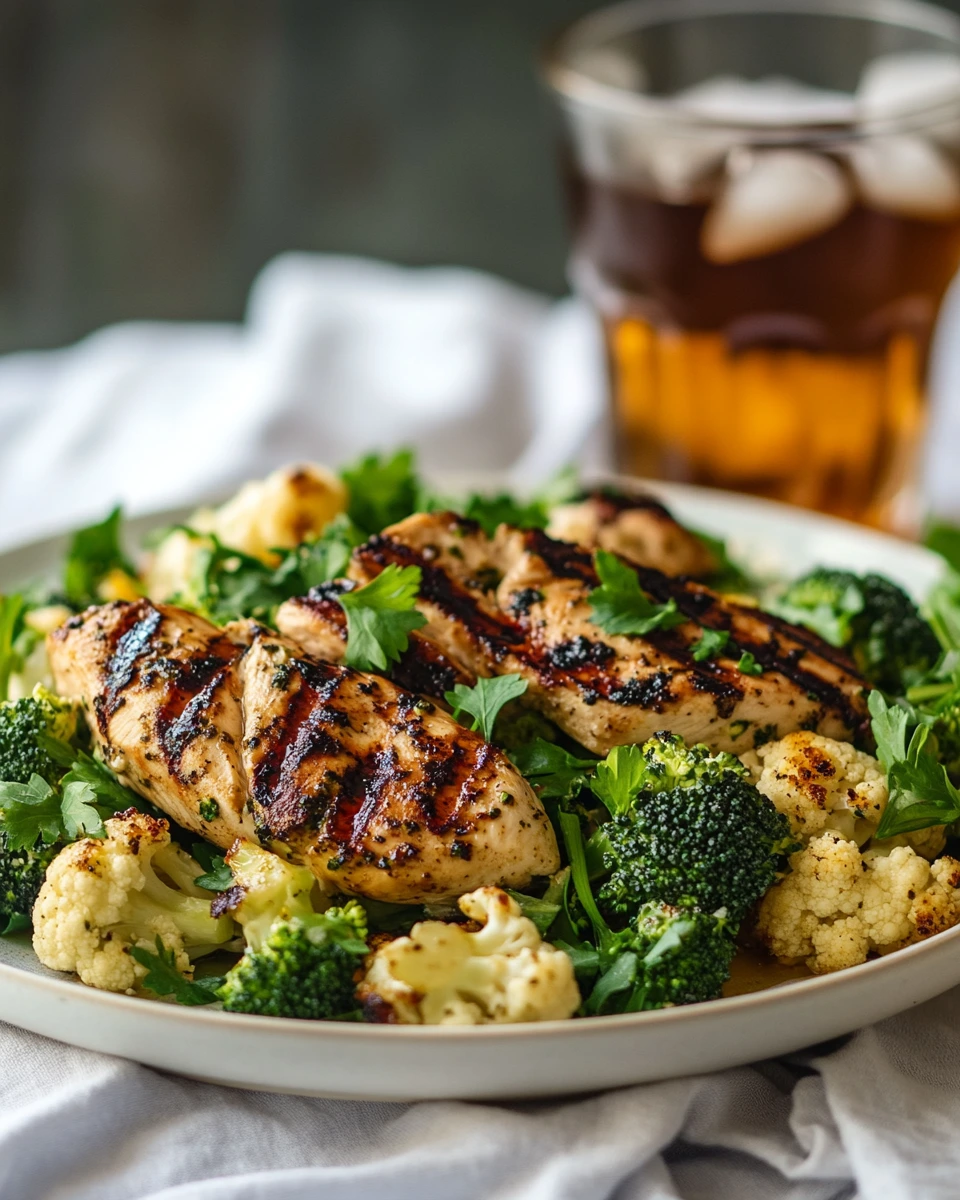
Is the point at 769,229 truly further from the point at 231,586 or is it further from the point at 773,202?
the point at 231,586

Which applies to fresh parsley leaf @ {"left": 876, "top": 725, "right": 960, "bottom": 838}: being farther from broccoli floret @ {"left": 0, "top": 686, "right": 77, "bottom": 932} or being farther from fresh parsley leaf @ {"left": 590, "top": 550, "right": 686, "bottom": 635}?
broccoli floret @ {"left": 0, "top": 686, "right": 77, "bottom": 932}

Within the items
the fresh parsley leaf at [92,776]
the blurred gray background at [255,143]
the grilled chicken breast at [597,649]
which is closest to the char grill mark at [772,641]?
the grilled chicken breast at [597,649]

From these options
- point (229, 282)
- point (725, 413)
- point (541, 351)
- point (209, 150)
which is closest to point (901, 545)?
point (725, 413)

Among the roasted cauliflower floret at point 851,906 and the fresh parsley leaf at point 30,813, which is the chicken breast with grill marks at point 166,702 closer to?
the fresh parsley leaf at point 30,813

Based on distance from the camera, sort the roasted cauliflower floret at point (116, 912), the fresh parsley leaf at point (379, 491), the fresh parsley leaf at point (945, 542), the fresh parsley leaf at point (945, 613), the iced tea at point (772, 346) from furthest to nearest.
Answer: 1. the iced tea at point (772, 346)
2. the fresh parsley leaf at point (945, 542)
3. the fresh parsley leaf at point (379, 491)
4. the fresh parsley leaf at point (945, 613)
5. the roasted cauliflower floret at point (116, 912)

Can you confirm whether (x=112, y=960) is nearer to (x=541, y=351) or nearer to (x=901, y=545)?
(x=901, y=545)

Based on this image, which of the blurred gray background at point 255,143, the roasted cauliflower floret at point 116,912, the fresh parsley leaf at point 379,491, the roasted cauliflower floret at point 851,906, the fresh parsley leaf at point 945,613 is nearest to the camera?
the roasted cauliflower floret at point 116,912
